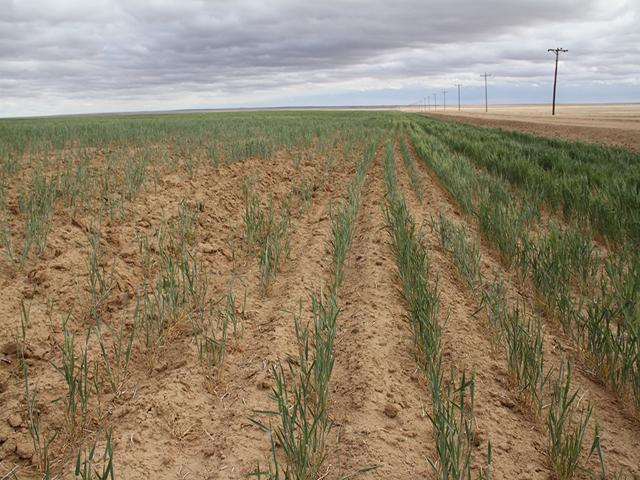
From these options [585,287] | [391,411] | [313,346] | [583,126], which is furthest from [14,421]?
[583,126]

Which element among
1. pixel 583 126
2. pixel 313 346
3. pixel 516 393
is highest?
pixel 583 126

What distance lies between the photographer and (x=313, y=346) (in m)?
2.94

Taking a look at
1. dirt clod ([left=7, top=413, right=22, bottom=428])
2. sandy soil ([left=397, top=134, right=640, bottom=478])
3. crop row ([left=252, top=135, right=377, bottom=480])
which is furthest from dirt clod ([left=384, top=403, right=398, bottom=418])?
dirt clod ([left=7, top=413, right=22, bottom=428])

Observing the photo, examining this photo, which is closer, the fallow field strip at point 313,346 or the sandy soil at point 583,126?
the fallow field strip at point 313,346

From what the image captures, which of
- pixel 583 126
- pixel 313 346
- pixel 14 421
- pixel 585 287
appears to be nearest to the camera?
pixel 14 421

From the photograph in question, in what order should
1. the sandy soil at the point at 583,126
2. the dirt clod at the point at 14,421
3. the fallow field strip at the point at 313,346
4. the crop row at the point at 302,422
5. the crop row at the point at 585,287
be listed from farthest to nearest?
the sandy soil at the point at 583,126 < the crop row at the point at 585,287 < the dirt clod at the point at 14,421 < the fallow field strip at the point at 313,346 < the crop row at the point at 302,422

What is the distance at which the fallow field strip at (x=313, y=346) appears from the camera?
2.02 metres

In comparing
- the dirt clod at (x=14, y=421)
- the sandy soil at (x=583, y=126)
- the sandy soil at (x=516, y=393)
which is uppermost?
the sandy soil at (x=583, y=126)

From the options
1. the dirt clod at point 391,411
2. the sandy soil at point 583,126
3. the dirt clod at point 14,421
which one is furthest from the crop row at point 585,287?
the sandy soil at point 583,126

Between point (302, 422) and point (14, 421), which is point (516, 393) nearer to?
point (302, 422)

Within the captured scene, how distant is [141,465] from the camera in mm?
2000

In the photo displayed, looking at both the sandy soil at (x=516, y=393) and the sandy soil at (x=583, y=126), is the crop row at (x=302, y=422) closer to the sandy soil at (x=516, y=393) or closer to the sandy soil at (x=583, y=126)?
the sandy soil at (x=516, y=393)

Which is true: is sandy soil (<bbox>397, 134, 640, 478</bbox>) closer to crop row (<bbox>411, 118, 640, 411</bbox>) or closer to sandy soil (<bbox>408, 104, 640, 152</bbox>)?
crop row (<bbox>411, 118, 640, 411</bbox>)

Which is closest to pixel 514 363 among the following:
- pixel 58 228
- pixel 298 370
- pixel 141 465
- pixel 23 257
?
pixel 298 370
